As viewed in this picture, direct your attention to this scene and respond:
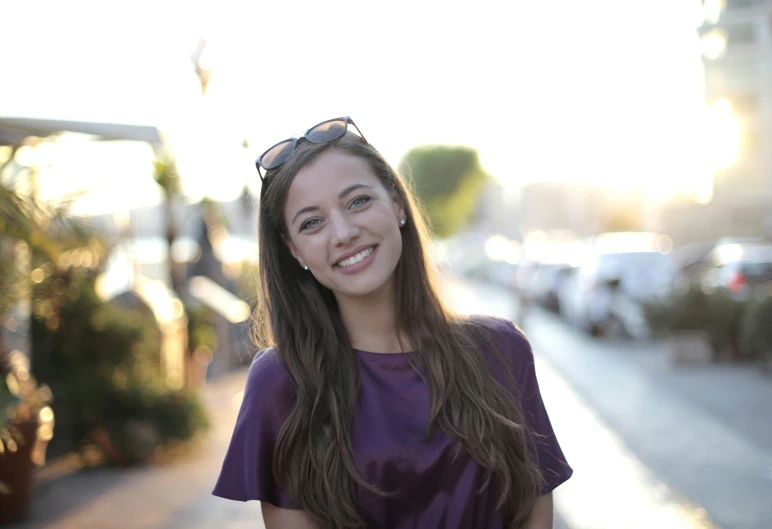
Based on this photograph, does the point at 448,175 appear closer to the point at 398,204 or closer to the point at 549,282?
the point at 549,282

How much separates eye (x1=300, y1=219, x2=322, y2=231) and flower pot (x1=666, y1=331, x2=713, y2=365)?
11220mm

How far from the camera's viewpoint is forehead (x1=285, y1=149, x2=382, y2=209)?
232cm

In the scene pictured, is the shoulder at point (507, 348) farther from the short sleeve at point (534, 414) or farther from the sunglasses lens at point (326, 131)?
the sunglasses lens at point (326, 131)

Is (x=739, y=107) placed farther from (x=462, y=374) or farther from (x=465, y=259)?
(x=462, y=374)

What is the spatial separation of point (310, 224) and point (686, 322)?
11636 millimetres

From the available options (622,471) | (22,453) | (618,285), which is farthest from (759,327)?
(22,453)

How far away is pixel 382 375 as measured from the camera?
7.66 feet

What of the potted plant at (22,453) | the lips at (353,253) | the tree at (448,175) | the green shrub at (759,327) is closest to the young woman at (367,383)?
the lips at (353,253)

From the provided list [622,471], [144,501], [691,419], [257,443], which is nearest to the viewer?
[257,443]

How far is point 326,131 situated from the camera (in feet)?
7.93

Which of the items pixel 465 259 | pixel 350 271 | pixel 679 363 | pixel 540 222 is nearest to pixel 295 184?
pixel 350 271

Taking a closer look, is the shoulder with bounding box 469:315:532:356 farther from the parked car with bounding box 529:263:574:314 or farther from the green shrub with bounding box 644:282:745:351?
the parked car with bounding box 529:263:574:314

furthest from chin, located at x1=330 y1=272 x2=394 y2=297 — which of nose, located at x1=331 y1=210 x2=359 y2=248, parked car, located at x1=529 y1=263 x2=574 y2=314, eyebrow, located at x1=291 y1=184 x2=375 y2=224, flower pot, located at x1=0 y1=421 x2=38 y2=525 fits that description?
parked car, located at x1=529 y1=263 x2=574 y2=314

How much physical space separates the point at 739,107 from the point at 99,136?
4403 centimetres
